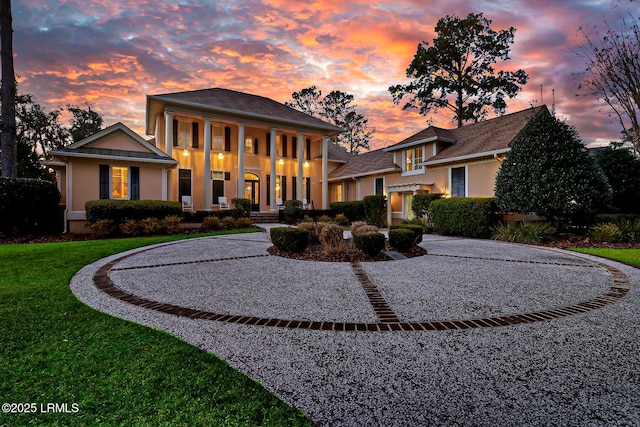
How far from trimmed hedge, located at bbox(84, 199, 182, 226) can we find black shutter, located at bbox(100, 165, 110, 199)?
Answer: 6.36 feet

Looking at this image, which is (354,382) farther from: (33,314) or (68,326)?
(33,314)

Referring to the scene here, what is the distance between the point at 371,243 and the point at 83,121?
Result: 137 feet

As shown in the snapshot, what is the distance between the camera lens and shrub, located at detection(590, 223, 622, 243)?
9.38 meters

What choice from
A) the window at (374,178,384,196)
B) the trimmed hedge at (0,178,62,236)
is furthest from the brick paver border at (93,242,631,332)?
the window at (374,178,384,196)

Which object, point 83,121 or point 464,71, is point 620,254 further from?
point 83,121

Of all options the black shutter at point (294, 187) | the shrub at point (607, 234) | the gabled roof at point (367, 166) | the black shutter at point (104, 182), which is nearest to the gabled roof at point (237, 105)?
the gabled roof at point (367, 166)

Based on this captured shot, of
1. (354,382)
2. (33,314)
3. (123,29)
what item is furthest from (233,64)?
(354,382)

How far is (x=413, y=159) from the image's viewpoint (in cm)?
1836

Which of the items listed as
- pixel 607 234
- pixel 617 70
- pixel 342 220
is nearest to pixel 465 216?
pixel 607 234

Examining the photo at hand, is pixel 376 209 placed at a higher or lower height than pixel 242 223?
higher

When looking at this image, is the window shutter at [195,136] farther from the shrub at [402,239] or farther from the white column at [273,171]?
the shrub at [402,239]

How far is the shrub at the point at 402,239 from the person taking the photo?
725 cm

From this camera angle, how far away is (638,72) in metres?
11.7

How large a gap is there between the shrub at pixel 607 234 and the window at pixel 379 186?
37.8 feet
